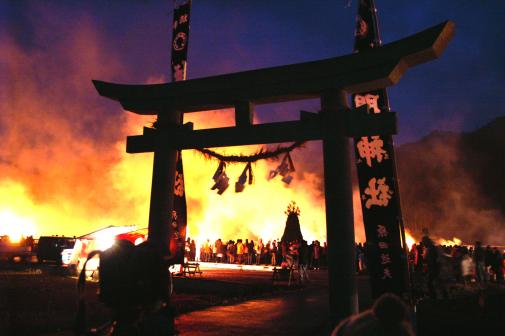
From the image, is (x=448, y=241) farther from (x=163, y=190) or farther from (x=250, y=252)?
(x=163, y=190)

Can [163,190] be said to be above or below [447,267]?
above

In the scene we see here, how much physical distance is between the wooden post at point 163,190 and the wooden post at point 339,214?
4.02 meters

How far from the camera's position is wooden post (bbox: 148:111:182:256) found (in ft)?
29.3

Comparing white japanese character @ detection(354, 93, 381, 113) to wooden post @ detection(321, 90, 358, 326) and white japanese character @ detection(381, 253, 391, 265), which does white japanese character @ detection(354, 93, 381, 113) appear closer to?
wooden post @ detection(321, 90, 358, 326)

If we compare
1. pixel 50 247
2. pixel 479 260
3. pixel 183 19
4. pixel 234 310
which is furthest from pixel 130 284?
pixel 50 247

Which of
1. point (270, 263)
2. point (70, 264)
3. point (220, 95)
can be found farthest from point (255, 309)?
point (270, 263)

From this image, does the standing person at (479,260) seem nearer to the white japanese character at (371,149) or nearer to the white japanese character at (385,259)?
the white japanese character at (385,259)

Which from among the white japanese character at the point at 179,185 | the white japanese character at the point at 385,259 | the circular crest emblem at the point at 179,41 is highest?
the circular crest emblem at the point at 179,41

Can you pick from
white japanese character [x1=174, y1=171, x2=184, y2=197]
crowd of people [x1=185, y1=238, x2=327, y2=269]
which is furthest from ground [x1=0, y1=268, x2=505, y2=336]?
crowd of people [x1=185, y1=238, x2=327, y2=269]

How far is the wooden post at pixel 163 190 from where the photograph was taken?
893 cm

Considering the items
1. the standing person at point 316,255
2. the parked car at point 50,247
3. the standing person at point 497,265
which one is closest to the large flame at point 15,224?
the parked car at point 50,247

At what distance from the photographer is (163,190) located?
905 cm

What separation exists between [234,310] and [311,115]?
494 centimetres

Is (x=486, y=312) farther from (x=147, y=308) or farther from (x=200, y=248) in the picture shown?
(x=200, y=248)
